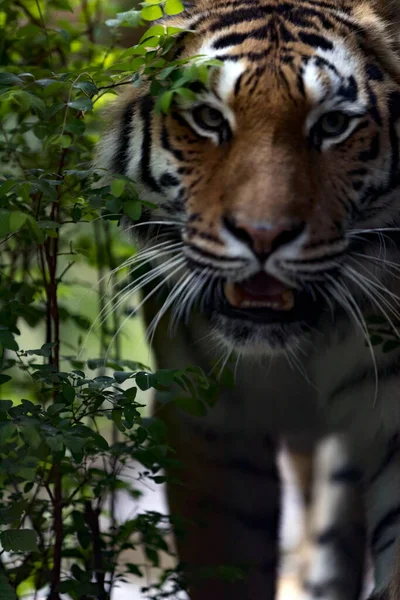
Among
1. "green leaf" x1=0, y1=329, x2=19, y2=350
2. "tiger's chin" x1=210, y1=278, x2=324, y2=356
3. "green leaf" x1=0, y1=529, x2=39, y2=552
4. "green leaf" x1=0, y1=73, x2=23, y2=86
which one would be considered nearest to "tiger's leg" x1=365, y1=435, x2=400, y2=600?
"tiger's chin" x1=210, y1=278, x2=324, y2=356

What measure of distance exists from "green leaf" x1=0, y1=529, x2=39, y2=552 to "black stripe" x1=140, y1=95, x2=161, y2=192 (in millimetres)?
648

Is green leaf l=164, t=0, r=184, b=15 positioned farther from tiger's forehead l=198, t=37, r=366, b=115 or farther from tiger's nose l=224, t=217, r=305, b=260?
tiger's nose l=224, t=217, r=305, b=260

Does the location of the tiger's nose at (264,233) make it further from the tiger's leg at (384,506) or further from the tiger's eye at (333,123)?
the tiger's leg at (384,506)

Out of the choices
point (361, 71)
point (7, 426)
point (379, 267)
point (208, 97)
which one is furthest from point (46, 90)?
point (379, 267)

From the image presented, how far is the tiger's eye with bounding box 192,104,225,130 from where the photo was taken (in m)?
1.47

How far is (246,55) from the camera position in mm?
1508

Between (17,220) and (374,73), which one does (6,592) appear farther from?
(374,73)

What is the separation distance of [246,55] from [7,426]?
2.30 feet

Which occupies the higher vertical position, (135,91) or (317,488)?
(135,91)

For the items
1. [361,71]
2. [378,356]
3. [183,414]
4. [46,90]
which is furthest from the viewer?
[183,414]

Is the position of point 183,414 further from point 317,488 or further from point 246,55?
point 246,55

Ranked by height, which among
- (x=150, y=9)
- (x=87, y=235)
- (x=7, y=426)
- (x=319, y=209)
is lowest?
(x=7, y=426)

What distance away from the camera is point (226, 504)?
234cm

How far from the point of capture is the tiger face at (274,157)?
1.41m
